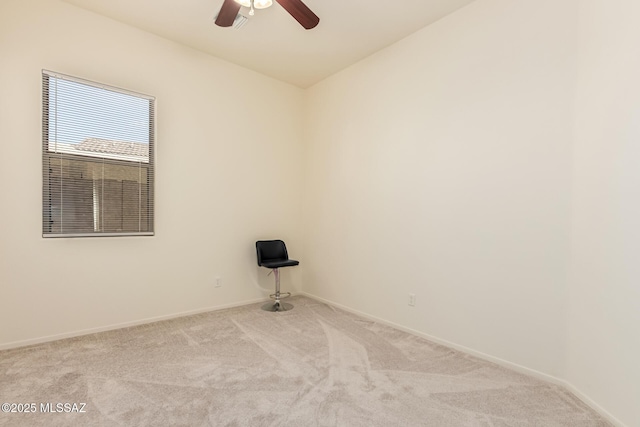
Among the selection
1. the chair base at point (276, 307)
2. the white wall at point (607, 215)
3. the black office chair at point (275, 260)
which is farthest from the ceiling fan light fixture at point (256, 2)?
the chair base at point (276, 307)

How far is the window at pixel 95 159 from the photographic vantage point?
2764 mm

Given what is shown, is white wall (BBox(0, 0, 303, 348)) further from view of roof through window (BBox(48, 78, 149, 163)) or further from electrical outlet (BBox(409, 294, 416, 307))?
electrical outlet (BBox(409, 294, 416, 307))

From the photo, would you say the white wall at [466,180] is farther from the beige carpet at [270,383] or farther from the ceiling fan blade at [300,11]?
the ceiling fan blade at [300,11]

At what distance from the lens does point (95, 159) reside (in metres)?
2.98

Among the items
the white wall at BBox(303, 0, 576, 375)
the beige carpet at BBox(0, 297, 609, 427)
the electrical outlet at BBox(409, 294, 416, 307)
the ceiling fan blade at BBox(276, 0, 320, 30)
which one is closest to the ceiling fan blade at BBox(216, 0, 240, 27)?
the ceiling fan blade at BBox(276, 0, 320, 30)

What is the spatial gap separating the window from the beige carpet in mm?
1104

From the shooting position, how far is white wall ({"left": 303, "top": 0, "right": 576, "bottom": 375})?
224 cm

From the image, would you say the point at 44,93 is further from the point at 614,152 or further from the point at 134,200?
the point at 614,152

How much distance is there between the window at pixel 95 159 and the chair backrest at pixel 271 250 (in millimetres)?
1244

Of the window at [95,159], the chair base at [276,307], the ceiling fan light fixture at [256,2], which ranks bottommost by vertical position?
the chair base at [276,307]

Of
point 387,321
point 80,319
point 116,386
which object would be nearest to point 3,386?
point 116,386

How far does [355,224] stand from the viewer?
378 centimetres

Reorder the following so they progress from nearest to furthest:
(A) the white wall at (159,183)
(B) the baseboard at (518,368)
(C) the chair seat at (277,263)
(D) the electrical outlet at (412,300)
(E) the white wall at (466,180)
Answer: (B) the baseboard at (518,368)
(E) the white wall at (466,180)
(A) the white wall at (159,183)
(D) the electrical outlet at (412,300)
(C) the chair seat at (277,263)

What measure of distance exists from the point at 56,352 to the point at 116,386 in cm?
93
